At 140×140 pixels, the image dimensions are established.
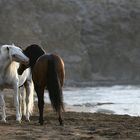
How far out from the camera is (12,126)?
10617 millimetres

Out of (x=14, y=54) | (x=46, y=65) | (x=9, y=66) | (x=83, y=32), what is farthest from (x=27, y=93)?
(x=83, y=32)

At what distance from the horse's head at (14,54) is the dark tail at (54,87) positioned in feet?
1.95

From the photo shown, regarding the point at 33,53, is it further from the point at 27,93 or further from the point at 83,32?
the point at 83,32

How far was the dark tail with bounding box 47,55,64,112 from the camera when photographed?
10914 millimetres

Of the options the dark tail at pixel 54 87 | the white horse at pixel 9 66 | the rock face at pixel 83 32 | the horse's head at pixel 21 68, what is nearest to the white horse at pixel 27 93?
the horse's head at pixel 21 68

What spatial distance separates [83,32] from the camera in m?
52.8

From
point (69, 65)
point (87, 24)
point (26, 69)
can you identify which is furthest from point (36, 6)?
point (26, 69)

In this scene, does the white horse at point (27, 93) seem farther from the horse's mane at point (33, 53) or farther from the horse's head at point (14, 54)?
the horse's head at point (14, 54)

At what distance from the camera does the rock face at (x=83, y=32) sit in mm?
49656

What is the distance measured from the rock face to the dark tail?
36.7 meters

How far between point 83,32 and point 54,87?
138 ft

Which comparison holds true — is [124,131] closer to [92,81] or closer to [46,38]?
[92,81]

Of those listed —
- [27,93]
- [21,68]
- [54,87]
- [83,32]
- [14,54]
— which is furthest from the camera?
[83,32]

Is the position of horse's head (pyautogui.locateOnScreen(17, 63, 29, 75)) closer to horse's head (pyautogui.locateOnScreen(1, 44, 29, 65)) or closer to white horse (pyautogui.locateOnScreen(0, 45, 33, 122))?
white horse (pyautogui.locateOnScreen(0, 45, 33, 122))
